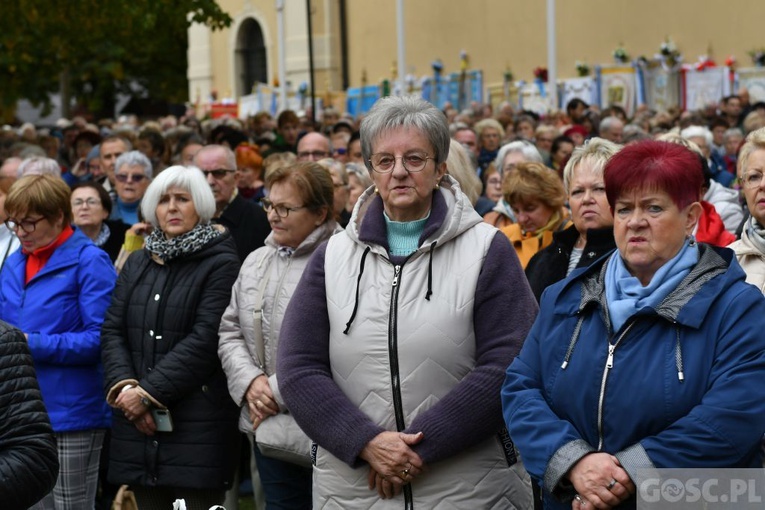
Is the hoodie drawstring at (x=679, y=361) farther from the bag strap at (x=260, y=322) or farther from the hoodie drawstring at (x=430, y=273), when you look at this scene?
the bag strap at (x=260, y=322)

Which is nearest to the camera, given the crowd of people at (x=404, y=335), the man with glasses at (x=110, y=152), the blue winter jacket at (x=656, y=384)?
the blue winter jacket at (x=656, y=384)

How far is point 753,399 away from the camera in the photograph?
3.65 meters

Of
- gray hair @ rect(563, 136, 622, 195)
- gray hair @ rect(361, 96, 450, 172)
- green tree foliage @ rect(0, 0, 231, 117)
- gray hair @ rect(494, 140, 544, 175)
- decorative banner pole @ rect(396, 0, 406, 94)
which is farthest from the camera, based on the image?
decorative banner pole @ rect(396, 0, 406, 94)

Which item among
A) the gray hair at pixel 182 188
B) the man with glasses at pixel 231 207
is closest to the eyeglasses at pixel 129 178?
the man with glasses at pixel 231 207

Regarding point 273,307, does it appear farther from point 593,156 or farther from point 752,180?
point 752,180

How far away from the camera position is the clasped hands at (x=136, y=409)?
5.94 m

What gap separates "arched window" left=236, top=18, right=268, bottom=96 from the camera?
140 feet

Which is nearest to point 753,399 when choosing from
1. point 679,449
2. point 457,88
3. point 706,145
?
point 679,449

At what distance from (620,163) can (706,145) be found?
6176 millimetres

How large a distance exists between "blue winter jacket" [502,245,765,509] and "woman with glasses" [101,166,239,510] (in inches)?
91.1

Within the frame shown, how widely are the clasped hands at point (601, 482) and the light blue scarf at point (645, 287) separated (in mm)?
380

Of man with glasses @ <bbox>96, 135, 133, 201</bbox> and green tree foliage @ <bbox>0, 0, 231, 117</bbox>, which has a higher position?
green tree foliage @ <bbox>0, 0, 231, 117</bbox>

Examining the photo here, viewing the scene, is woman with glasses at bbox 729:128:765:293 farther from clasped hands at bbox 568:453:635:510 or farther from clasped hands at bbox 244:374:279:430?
clasped hands at bbox 244:374:279:430

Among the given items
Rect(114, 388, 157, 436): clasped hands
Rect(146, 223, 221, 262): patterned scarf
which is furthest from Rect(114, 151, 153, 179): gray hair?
Rect(114, 388, 157, 436): clasped hands
